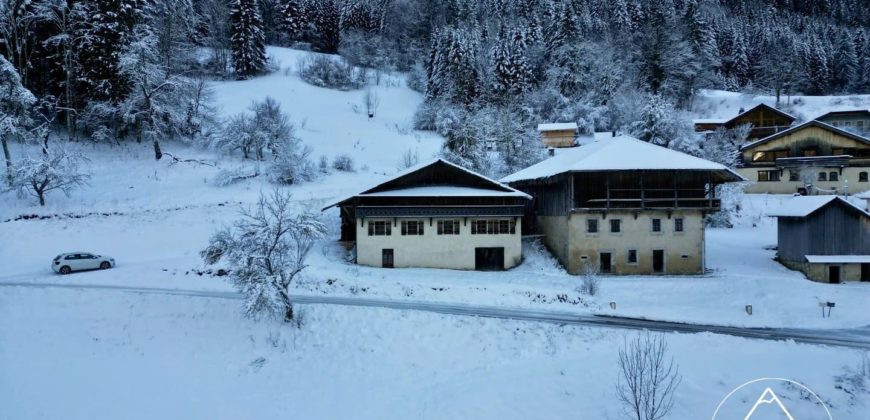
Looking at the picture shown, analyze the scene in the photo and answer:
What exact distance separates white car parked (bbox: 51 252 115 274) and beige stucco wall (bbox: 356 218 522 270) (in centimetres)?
1571

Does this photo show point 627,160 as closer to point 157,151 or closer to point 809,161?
point 809,161

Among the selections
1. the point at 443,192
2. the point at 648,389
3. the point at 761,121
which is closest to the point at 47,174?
the point at 443,192

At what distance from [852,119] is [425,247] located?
77.6 meters

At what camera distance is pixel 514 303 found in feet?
86.3

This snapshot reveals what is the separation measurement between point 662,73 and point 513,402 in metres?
83.8

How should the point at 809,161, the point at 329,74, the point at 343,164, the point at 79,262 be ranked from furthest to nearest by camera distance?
the point at 329,74 < the point at 809,161 < the point at 343,164 < the point at 79,262

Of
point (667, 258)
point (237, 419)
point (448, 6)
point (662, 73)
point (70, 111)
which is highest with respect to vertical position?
point (448, 6)

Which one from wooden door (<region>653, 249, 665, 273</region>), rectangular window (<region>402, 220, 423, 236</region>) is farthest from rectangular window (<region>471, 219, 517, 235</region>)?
wooden door (<region>653, 249, 665, 273</region>)

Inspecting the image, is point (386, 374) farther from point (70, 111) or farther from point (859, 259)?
point (70, 111)

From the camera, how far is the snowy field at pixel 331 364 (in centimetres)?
1669

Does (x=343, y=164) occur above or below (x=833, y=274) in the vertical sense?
above

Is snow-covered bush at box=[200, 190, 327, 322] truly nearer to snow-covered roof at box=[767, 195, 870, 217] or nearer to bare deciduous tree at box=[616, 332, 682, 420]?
bare deciduous tree at box=[616, 332, 682, 420]

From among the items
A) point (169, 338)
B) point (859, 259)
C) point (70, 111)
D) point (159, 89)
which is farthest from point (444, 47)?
point (169, 338)

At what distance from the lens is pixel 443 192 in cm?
3528
